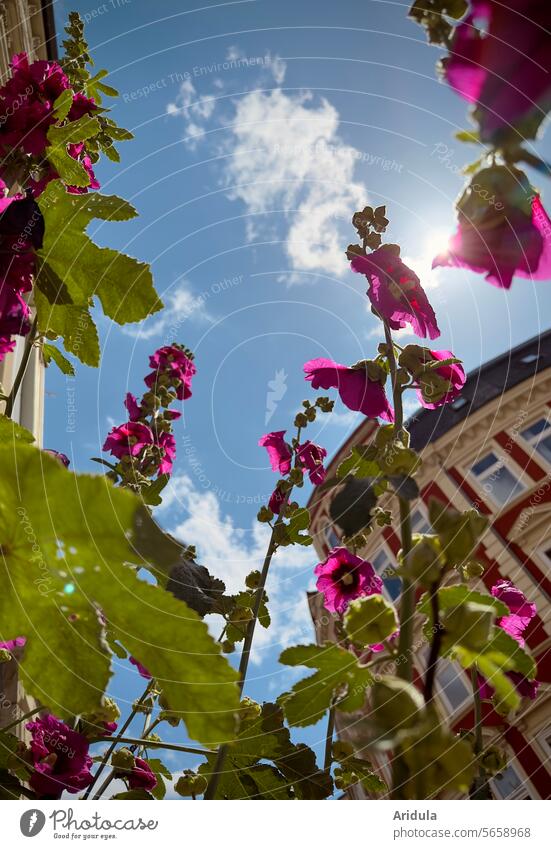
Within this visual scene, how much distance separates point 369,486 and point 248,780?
0.80 metres

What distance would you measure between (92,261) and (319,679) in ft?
1.97

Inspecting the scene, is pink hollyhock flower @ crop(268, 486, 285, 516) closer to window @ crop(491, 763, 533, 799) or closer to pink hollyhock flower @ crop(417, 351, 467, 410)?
pink hollyhock flower @ crop(417, 351, 467, 410)

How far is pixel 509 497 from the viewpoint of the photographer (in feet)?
29.7

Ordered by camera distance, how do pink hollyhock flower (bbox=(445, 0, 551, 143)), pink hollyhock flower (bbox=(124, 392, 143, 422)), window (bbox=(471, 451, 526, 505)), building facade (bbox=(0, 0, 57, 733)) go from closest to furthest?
pink hollyhock flower (bbox=(445, 0, 551, 143))
pink hollyhock flower (bbox=(124, 392, 143, 422))
building facade (bbox=(0, 0, 57, 733))
window (bbox=(471, 451, 526, 505))

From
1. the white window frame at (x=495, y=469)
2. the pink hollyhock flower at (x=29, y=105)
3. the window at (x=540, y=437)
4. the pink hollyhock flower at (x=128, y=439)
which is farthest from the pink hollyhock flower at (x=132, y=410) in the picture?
the window at (x=540, y=437)

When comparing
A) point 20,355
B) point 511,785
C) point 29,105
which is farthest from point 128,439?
point 511,785

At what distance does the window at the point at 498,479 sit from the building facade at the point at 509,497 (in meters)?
0.02

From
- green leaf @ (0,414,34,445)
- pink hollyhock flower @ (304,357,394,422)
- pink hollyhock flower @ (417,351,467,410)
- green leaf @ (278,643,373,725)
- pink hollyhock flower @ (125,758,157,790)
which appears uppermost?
green leaf @ (0,414,34,445)

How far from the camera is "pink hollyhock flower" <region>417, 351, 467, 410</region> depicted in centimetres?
62

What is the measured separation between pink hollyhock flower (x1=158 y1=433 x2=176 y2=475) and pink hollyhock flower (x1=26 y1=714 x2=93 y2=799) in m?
0.63

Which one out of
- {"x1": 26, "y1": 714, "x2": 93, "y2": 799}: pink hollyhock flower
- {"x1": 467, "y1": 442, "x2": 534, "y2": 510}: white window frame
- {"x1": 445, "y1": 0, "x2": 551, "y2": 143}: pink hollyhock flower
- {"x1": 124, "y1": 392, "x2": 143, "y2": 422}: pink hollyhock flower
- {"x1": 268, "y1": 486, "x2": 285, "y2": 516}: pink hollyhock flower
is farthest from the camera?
{"x1": 467, "y1": 442, "x2": 534, "y2": 510}: white window frame

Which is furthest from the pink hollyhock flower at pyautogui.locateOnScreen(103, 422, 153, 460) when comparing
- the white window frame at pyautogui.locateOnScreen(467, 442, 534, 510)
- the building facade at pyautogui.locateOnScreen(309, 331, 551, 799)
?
the white window frame at pyautogui.locateOnScreen(467, 442, 534, 510)
